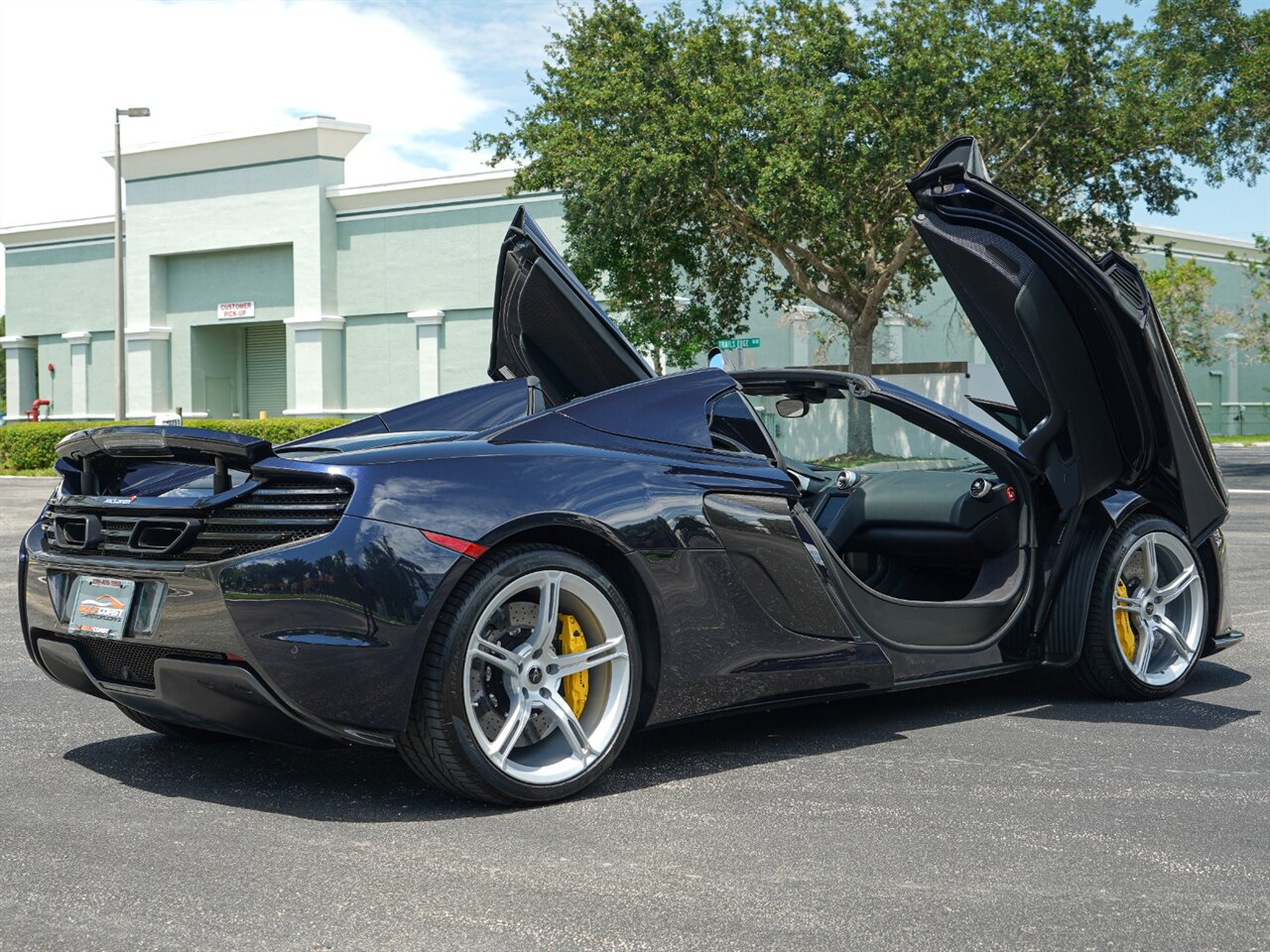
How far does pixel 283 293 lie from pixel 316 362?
299cm

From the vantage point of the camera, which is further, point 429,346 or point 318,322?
point 318,322

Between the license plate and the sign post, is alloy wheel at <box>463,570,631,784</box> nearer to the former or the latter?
the license plate

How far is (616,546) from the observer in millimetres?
4250

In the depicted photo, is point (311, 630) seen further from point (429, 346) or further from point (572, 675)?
→ point (429, 346)

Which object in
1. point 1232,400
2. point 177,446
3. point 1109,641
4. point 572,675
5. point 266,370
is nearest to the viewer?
point 177,446

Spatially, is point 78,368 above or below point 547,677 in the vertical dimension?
above

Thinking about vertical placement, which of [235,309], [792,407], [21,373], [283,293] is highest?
[283,293]

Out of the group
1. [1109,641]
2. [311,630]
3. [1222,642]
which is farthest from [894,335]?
[311,630]

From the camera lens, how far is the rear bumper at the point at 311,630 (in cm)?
378

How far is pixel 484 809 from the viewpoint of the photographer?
408cm

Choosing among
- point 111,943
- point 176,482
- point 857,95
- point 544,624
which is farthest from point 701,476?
point 857,95

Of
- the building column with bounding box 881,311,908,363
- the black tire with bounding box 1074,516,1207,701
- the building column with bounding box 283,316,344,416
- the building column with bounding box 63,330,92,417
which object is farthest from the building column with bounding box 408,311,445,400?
the black tire with bounding box 1074,516,1207,701

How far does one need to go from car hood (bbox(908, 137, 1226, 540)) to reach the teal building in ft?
112

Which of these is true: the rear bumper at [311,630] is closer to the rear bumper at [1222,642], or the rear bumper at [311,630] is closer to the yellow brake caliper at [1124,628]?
the yellow brake caliper at [1124,628]
